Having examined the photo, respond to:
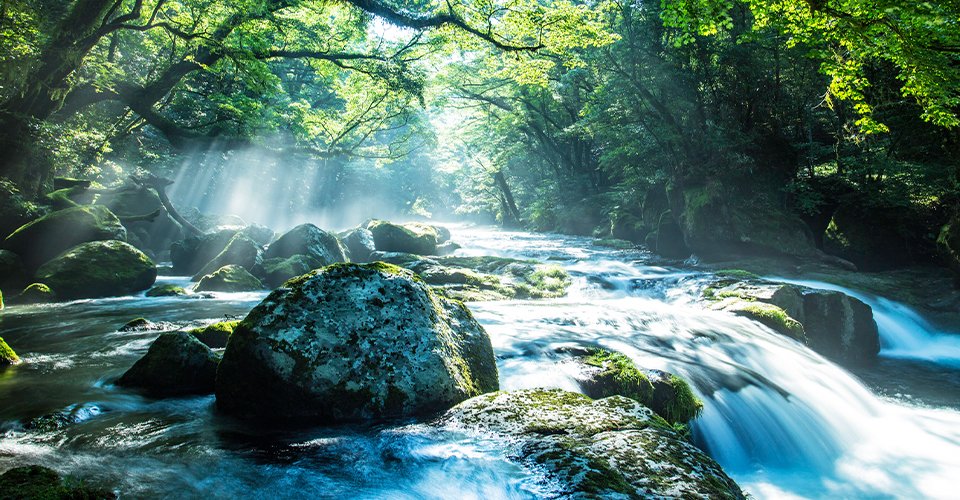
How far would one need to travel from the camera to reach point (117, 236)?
1201 centimetres

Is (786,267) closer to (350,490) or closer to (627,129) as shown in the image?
(627,129)

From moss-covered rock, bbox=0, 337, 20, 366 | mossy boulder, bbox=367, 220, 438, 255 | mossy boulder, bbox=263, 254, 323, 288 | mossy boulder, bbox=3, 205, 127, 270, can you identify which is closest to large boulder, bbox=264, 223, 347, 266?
mossy boulder, bbox=263, 254, 323, 288

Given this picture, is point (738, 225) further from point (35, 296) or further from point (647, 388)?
point (35, 296)

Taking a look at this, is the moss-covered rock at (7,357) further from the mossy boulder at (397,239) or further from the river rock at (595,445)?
the mossy boulder at (397,239)

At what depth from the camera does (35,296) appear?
8.84 meters

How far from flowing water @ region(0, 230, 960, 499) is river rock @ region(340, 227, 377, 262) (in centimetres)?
680

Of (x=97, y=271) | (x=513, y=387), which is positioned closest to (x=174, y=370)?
(x=513, y=387)

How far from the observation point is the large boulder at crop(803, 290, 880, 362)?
8.34 metres

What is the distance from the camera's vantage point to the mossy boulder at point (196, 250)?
14.5m

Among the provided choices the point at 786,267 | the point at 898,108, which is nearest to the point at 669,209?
the point at 786,267

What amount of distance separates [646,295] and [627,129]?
9915mm

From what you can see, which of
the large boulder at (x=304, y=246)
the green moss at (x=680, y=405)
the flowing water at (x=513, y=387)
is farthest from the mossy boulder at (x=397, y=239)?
the green moss at (x=680, y=405)

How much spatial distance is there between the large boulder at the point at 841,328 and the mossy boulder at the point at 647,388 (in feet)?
19.9

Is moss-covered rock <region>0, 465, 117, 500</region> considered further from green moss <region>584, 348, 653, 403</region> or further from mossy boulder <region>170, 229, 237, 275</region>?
mossy boulder <region>170, 229, 237, 275</region>
